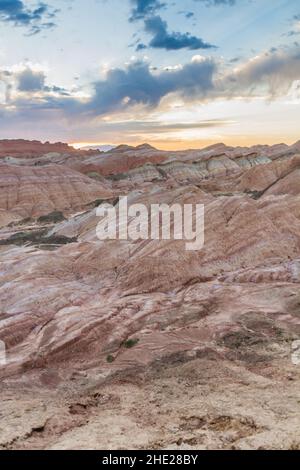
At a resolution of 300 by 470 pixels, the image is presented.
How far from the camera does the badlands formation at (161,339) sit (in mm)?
10500

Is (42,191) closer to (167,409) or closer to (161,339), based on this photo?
(161,339)

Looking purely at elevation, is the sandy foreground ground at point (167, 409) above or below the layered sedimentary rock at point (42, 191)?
below

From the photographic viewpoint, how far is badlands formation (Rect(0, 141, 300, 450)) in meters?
10.5

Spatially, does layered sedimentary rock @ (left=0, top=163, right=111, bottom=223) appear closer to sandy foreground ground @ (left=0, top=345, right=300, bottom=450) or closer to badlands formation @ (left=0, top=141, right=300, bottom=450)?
badlands formation @ (left=0, top=141, right=300, bottom=450)

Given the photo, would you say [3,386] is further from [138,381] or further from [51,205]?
[51,205]

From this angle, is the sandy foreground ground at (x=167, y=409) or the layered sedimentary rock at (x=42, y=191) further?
the layered sedimentary rock at (x=42, y=191)

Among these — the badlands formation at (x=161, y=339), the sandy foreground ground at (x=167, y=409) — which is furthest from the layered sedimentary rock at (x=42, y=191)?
the sandy foreground ground at (x=167, y=409)

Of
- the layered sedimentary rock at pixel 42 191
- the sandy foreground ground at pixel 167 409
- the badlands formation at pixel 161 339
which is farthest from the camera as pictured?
the layered sedimentary rock at pixel 42 191

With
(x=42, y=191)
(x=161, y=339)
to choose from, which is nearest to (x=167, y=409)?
(x=161, y=339)

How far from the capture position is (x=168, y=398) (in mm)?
12266

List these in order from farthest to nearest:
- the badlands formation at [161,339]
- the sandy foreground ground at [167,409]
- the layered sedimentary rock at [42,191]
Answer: the layered sedimentary rock at [42,191] < the badlands formation at [161,339] < the sandy foreground ground at [167,409]

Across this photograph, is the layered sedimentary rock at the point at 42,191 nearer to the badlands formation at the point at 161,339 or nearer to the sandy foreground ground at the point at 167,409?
the badlands formation at the point at 161,339

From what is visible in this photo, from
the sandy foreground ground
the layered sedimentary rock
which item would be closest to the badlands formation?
the sandy foreground ground
